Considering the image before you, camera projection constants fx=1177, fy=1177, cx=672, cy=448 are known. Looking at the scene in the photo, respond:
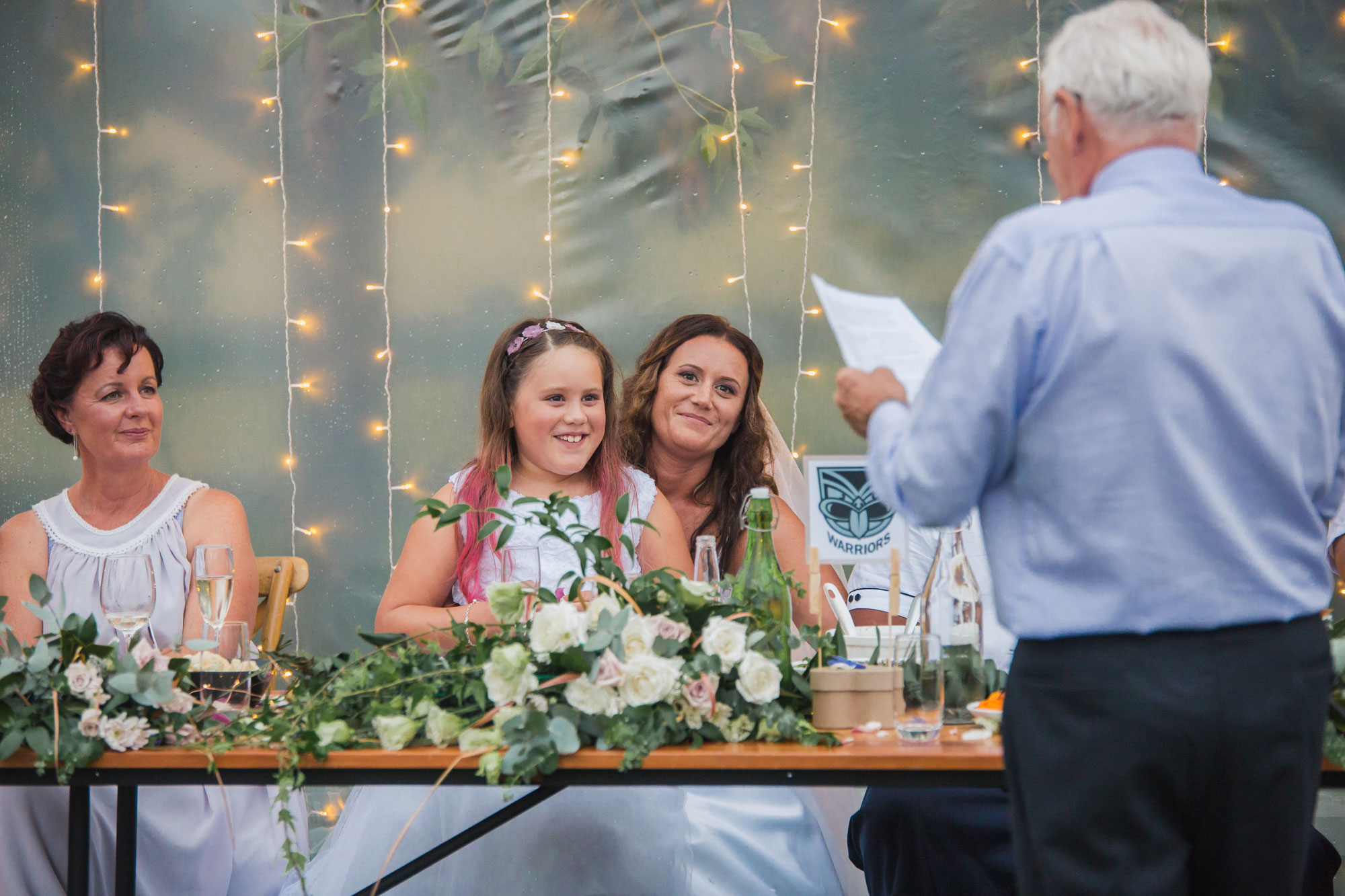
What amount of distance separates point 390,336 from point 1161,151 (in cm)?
287

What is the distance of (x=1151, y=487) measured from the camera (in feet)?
3.55

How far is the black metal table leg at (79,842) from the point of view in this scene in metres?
1.57

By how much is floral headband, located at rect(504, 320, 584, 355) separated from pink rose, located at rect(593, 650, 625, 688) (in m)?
1.23

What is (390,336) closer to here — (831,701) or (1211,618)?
(831,701)

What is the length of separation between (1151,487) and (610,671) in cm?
67

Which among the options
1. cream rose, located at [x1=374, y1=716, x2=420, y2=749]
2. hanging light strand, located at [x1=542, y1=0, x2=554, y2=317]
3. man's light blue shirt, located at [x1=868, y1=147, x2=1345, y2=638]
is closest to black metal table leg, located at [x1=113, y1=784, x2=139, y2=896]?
cream rose, located at [x1=374, y1=716, x2=420, y2=749]

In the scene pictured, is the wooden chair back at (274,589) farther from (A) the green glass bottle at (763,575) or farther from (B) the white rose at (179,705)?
(A) the green glass bottle at (763,575)

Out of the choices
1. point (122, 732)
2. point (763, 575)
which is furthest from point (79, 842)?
point (763, 575)

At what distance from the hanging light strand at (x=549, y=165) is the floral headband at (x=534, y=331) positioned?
1.08 m

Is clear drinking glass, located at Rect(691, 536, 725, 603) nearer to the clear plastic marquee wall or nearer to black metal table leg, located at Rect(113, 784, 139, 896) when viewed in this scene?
black metal table leg, located at Rect(113, 784, 139, 896)

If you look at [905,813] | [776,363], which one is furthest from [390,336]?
[905,813]

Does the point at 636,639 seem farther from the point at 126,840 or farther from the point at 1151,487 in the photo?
the point at 126,840

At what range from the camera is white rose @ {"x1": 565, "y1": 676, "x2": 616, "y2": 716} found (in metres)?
1.45

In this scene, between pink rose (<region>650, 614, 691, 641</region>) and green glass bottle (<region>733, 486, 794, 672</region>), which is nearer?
pink rose (<region>650, 614, 691, 641</region>)
